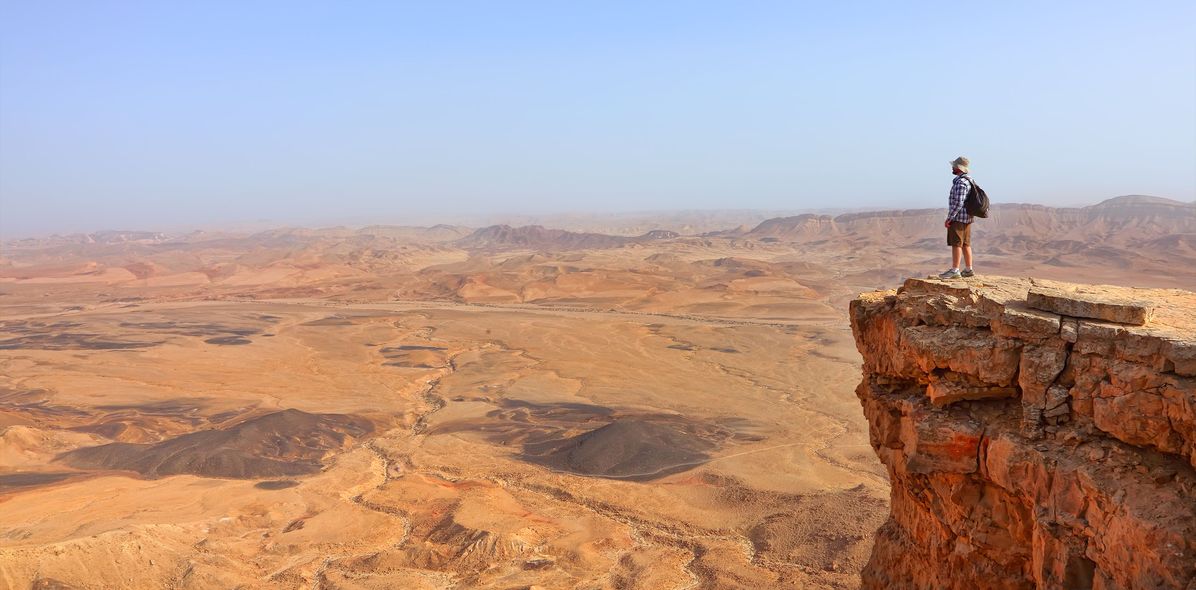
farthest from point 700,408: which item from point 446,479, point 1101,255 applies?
point 1101,255

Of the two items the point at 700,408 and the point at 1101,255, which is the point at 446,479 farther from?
the point at 1101,255

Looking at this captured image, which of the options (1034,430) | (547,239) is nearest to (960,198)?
(1034,430)

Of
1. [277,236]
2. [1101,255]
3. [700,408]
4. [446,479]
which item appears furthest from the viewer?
[277,236]

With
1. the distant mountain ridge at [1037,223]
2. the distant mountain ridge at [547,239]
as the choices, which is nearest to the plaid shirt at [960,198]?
the distant mountain ridge at [1037,223]

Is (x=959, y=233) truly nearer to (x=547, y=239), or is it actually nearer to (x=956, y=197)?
(x=956, y=197)

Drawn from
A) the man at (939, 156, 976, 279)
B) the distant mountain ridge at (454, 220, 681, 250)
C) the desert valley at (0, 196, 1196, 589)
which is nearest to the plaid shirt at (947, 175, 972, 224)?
the man at (939, 156, 976, 279)

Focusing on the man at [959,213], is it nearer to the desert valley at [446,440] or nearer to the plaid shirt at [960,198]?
the plaid shirt at [960,198]

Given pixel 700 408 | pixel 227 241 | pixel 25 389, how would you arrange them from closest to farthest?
pixel 700 408 < pixel 25 389 < pixel 227 241

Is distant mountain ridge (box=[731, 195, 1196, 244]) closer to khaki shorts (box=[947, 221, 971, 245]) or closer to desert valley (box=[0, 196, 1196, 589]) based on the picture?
desert valley (box=[0, 196, 1196, 589])
